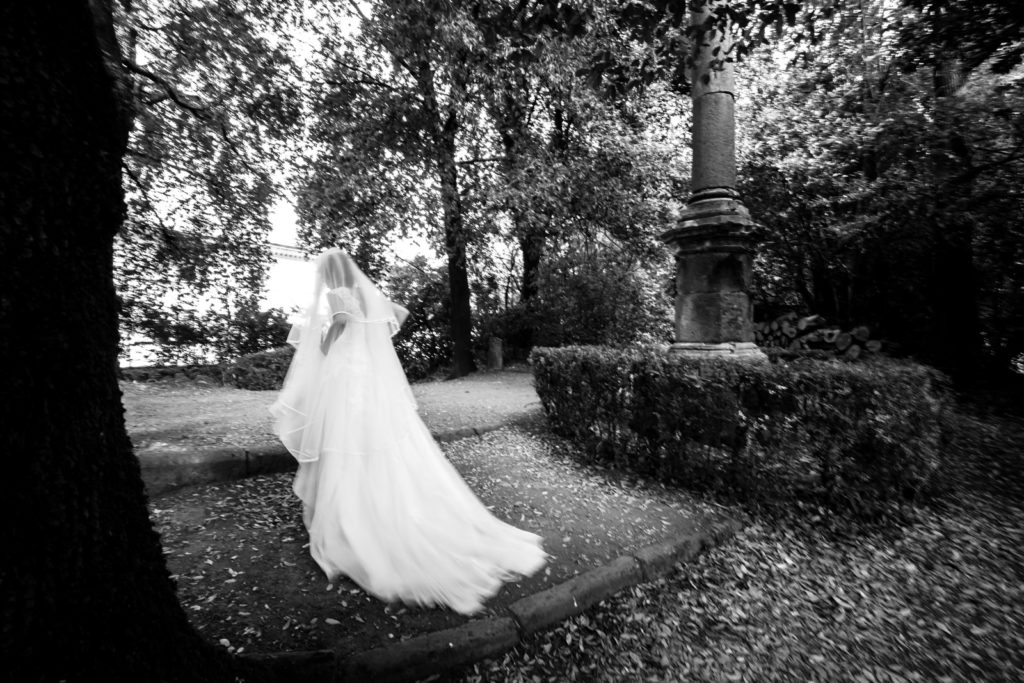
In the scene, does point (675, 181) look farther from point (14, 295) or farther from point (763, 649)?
point (14, 295)

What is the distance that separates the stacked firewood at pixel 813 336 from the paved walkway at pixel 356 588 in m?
6.70

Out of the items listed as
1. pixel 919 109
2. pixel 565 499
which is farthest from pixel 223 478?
pixel 919 109

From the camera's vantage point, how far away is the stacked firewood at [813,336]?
908cm

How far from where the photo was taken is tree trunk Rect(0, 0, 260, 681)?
129 centimetres

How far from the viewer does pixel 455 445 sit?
5957 millimetres

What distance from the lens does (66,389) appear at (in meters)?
1.44

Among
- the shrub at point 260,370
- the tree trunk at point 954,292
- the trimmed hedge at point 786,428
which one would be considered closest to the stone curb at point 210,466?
the trimmed hedge at point 786,428

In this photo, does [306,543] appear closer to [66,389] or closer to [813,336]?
[66,389]

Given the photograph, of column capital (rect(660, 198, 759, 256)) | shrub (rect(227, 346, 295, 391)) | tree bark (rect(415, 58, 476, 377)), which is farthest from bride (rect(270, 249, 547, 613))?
shrub (rect(227, 346, 295, 391))

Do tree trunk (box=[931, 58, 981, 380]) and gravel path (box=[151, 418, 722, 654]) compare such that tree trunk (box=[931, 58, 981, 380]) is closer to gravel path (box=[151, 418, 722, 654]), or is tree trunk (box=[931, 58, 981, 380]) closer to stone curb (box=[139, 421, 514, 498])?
gravel path (box=[151, 418, 722, 654])

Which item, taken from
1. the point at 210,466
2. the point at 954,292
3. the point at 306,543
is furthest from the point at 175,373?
the point at 954,292

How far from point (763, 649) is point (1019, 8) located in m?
6.98

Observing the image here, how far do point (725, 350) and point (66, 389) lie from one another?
573cm

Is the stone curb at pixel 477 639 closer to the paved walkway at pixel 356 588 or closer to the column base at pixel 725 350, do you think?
the paved walkway at pixel 356 588
